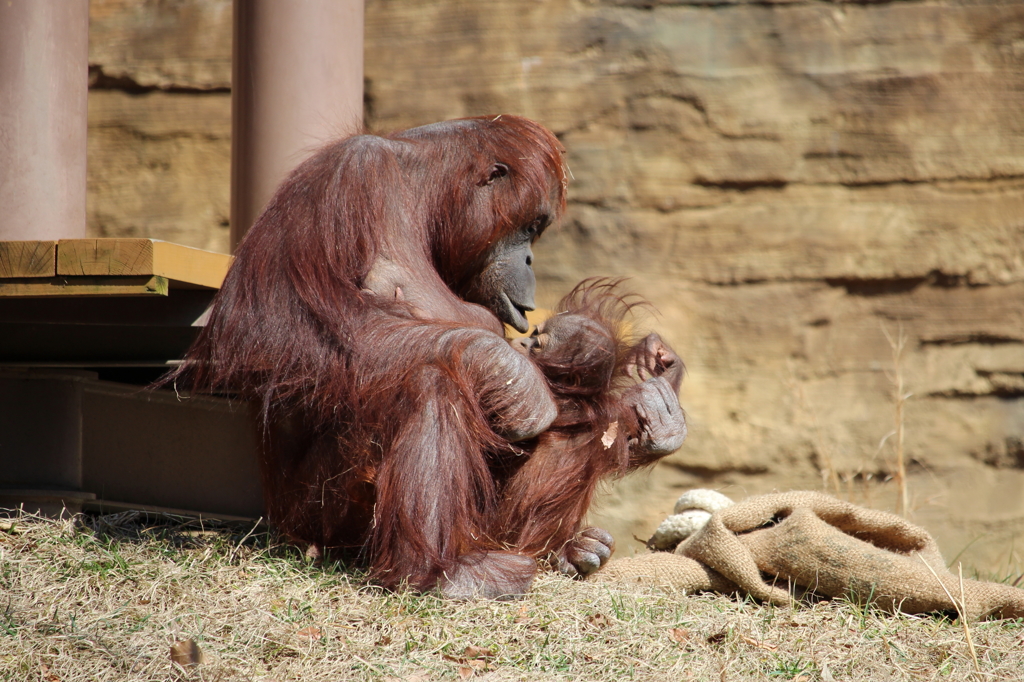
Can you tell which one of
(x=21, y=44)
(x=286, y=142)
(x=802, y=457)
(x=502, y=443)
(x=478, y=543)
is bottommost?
(x=802, y=457)

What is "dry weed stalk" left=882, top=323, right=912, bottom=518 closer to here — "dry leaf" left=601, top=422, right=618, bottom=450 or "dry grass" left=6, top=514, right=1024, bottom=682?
"dry grass" left=6, top=514, right=1024, bottom=682

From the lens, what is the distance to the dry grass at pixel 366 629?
1976 mm

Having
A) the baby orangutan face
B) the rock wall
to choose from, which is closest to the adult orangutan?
the baby orangutan face

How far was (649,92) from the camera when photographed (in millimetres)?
5148

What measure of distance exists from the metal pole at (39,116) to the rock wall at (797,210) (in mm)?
2338

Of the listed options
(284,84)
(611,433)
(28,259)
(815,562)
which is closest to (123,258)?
(28,259)

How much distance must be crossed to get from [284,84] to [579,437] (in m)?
1.77

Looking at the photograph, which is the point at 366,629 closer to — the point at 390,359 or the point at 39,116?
the point at 390,359

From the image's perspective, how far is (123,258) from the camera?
2.33 m

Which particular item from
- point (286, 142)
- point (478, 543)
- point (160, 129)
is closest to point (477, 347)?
point (478, 543)

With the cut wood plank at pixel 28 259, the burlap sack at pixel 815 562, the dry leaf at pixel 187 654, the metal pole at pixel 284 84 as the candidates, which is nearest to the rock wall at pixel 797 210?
the metal pole at pixel 284 84

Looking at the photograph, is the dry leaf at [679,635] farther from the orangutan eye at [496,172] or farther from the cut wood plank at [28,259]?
the cut wood plank at [28,259]

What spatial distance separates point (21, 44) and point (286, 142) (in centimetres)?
87

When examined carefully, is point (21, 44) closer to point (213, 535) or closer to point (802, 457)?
point (213, 535)
